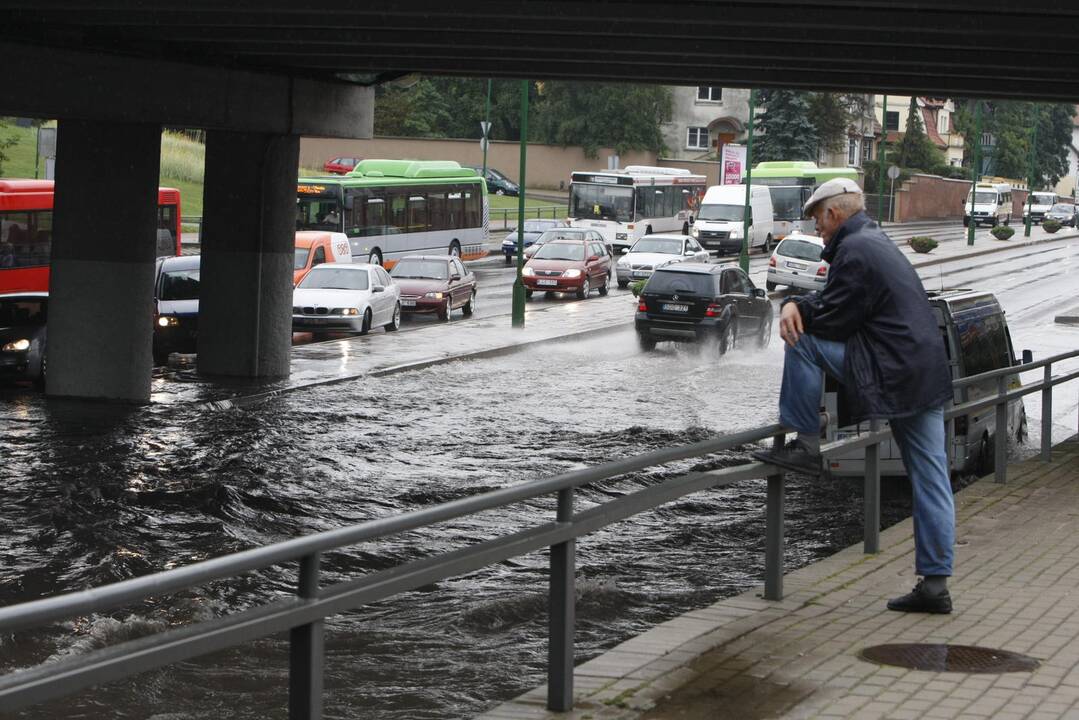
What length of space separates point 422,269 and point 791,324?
3118 cm

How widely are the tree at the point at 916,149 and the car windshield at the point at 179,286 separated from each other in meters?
81.0

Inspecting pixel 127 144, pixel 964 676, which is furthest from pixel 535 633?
pixel 127 144

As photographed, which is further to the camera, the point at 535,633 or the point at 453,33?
the point at 453,33

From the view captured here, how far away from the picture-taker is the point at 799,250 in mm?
44281

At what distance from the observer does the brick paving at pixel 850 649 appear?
19.7 ft

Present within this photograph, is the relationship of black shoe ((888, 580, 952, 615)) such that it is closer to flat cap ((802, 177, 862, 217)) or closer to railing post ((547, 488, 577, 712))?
flat cap ((802, 177, 862, 217))

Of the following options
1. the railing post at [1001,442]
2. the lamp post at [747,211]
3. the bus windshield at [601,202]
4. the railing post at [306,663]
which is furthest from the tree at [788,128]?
the railing post at [306,663]

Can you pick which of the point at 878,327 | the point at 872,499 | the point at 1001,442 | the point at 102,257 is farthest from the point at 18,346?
the point at 878,327

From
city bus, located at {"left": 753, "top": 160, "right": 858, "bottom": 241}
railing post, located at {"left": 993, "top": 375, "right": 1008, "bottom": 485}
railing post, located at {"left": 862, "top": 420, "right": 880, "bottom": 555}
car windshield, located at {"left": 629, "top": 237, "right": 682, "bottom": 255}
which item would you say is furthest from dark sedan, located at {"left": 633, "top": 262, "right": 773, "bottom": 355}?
city bus, located at {"left": 753, "top": 160, "right": 858, "bottom": 241}

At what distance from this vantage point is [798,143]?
292 ft

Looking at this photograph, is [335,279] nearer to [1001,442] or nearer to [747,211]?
[1001,442]

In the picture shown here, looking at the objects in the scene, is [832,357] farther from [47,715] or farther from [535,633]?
[47,715]

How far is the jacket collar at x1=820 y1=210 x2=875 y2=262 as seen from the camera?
280 inches

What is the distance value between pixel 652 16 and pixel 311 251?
21.2 metres
